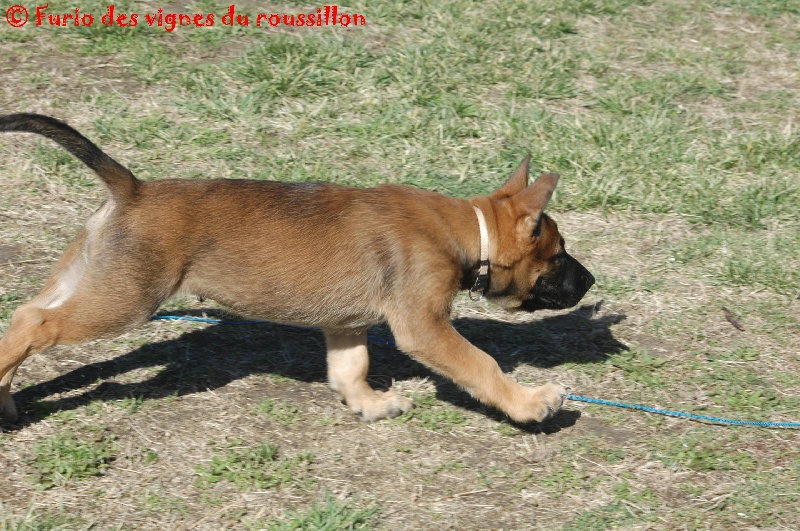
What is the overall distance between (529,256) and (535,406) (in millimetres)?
793

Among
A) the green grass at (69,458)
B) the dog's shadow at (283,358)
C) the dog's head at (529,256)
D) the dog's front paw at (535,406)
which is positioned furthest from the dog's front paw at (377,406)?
the green grass at (69,458)

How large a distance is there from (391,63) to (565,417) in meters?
4.24

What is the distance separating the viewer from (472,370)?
5.25m

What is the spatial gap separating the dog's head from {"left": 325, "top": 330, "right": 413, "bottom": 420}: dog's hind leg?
0.74 metres

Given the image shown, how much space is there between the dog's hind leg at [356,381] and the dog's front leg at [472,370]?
41 centimetres

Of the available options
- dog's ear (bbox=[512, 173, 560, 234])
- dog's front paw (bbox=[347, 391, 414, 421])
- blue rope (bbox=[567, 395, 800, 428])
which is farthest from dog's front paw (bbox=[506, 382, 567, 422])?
dog's ear (bbox=[512, 173, 560, 234])

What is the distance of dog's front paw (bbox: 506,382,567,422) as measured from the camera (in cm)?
526

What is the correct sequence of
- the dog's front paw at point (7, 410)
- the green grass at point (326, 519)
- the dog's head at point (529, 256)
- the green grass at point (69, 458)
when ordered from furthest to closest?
the dog's head at point (529, 256) < the dog's front paw at point (7, 410) < the green grass at point (69, 458) < the green grass at point (326, 519)

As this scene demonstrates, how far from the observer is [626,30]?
1005 centimetres

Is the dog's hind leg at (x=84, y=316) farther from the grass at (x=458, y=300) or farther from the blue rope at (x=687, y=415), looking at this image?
the blue rope at (x=687, y=415)

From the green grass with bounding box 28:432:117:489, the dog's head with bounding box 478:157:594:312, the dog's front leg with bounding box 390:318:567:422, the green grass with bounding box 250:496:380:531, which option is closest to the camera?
the green grass with bounding box 250:496:380:531

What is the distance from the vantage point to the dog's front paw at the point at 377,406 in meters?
5.53

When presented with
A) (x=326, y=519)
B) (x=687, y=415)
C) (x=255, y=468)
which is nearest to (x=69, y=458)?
(x=255, y=468)

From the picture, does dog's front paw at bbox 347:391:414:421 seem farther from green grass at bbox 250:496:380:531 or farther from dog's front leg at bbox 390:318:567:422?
green grass at bbox 250:496:380:531
